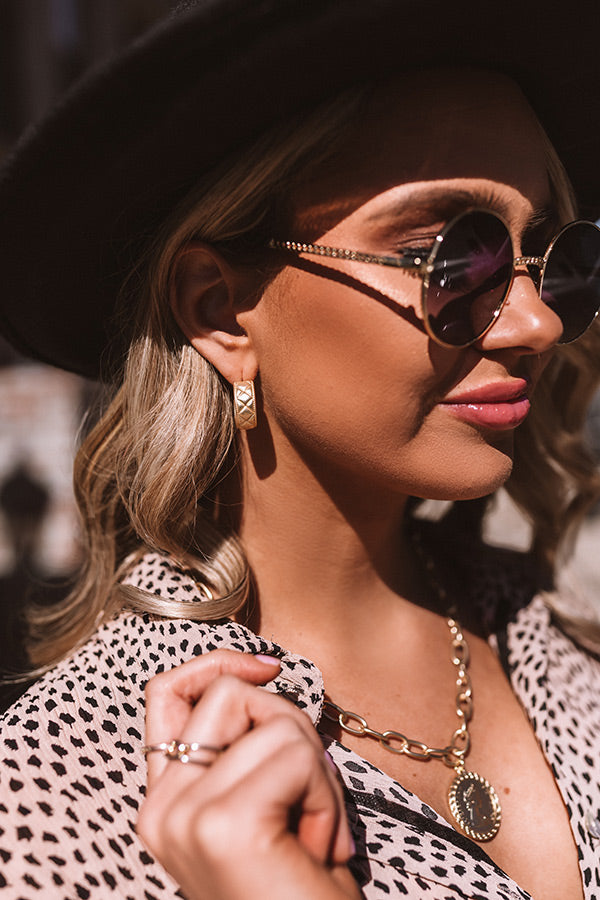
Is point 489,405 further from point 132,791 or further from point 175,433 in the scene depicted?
point 132,791

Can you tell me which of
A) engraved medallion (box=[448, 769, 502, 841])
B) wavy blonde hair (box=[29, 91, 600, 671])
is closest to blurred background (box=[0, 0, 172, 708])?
wavy blonde hair (box=[29, 91, 600, 671])

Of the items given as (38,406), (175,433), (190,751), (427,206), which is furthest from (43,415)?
(190,751)

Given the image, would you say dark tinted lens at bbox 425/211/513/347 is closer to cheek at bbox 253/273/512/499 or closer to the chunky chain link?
cheek at bbox 253/273/512/499

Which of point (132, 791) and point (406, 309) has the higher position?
point (406, 309)

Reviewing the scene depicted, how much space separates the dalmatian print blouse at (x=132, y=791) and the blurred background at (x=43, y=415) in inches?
33.0

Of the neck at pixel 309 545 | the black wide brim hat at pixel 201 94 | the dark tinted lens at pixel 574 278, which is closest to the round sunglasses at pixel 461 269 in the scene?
the dark tinted lens at pixel 574 278

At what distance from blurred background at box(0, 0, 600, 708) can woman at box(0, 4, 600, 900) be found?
32.9 inches

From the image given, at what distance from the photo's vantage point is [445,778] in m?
1.79

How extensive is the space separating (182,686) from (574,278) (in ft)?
3.99

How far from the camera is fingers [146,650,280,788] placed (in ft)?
4.12

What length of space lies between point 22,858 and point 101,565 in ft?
2.87

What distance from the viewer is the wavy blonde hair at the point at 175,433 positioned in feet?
5.25

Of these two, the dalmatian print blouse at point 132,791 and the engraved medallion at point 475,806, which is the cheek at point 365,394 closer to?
the dalmatian print blouse at point 132,791

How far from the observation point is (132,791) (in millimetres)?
1462
